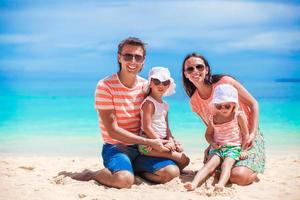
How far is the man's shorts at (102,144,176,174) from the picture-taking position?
4.74m

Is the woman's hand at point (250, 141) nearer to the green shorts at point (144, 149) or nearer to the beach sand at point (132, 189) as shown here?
the beach sand at point (132, 189)

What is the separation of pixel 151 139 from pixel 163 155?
248 mm

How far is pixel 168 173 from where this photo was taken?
480 centimetres

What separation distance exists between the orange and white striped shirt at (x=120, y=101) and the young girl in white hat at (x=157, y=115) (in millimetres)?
105

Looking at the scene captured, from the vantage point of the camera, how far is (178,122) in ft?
45.2

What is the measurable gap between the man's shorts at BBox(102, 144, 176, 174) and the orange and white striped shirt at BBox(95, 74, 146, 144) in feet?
0.32

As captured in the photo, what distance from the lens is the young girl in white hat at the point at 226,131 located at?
475 cm

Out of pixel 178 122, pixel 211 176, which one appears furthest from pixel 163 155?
pixel 178 122

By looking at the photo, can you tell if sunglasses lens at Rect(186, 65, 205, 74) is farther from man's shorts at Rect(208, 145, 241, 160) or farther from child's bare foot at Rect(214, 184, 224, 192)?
child's bare foot at Rect(214, 184, 224, 192)

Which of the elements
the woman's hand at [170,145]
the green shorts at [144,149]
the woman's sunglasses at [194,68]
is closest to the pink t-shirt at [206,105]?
the woman's sunglasses at [194,68]

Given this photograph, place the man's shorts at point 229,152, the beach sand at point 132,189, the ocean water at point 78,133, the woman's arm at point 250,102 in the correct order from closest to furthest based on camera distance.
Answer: the beach sand at point 132,189
the man's shorts at point 229,152
the woman's arm at point 250,102
the ocean water at point 78,133

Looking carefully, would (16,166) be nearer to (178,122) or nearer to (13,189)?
(13,189)

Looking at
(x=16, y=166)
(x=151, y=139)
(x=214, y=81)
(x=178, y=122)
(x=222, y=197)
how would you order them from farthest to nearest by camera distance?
(x=178, y=122)
(x=16, y=166)
(x=214, y=81)
(x=151, y=139)
(x=222, y=197)

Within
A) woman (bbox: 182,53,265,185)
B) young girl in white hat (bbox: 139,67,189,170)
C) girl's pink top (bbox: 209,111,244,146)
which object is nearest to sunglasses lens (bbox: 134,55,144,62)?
young girl in white hat (bbox: 139,67,189,170)
